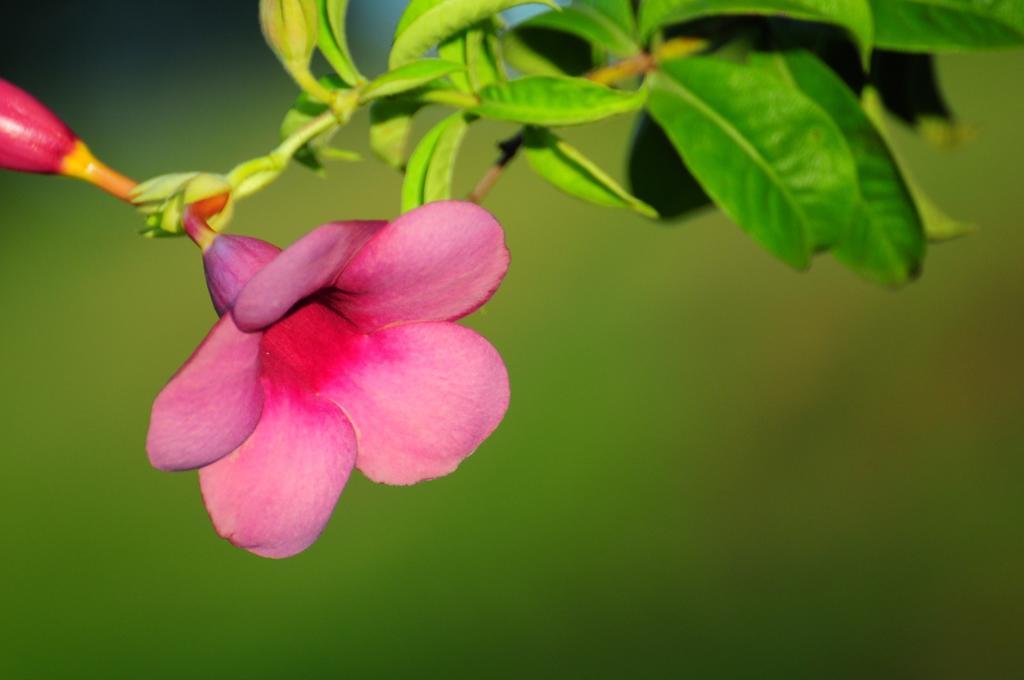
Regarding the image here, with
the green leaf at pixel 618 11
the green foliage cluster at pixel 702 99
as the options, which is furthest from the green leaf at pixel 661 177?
the green leaf at pixel 618 11

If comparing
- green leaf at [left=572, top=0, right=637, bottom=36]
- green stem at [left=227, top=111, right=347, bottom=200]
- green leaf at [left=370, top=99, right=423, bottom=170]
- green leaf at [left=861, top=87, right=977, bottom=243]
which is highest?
green stem at [left=227, top=111, right=347, bottom=200]

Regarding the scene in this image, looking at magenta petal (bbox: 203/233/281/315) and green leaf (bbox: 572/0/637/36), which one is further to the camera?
green leaf (bbox: 572/0/637/36)

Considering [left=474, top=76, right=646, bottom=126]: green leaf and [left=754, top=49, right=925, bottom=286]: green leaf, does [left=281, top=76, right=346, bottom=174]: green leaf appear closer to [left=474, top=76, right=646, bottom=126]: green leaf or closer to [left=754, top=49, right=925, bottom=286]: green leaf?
[left=474, top=76, right=646, bottom=126]: green leaf

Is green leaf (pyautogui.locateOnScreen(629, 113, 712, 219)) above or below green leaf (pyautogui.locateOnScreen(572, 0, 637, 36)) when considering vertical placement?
below

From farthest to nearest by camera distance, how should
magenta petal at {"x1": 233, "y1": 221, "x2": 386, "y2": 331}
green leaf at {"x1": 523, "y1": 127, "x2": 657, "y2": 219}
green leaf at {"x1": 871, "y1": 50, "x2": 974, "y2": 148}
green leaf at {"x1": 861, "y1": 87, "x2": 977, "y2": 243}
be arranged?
green leaf at {"x1": 871, "y1": 50, "x2": 974, "y2": 148}
green leaf at {"x1": 861, "y1": 87, "x2": 977, "y2": 243}
green leaf at {"x1": 523, "y1": 127, "x2": 657, "y2": 219}
magenta petal at {"x1": 233, "y1": 221, "x2": 386, "y2": 331}

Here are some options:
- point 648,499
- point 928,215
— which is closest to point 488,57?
point 928,215

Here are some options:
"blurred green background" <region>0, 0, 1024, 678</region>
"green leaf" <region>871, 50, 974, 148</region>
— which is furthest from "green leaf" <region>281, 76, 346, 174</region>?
"blurred green background" <region>0, 0, 1024, 678</region>

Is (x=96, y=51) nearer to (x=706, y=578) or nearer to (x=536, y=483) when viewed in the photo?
(x=536, y=483)

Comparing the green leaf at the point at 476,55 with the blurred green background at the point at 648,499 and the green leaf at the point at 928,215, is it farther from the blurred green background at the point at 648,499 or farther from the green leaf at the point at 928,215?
the blurred green background at the point at 648,499
